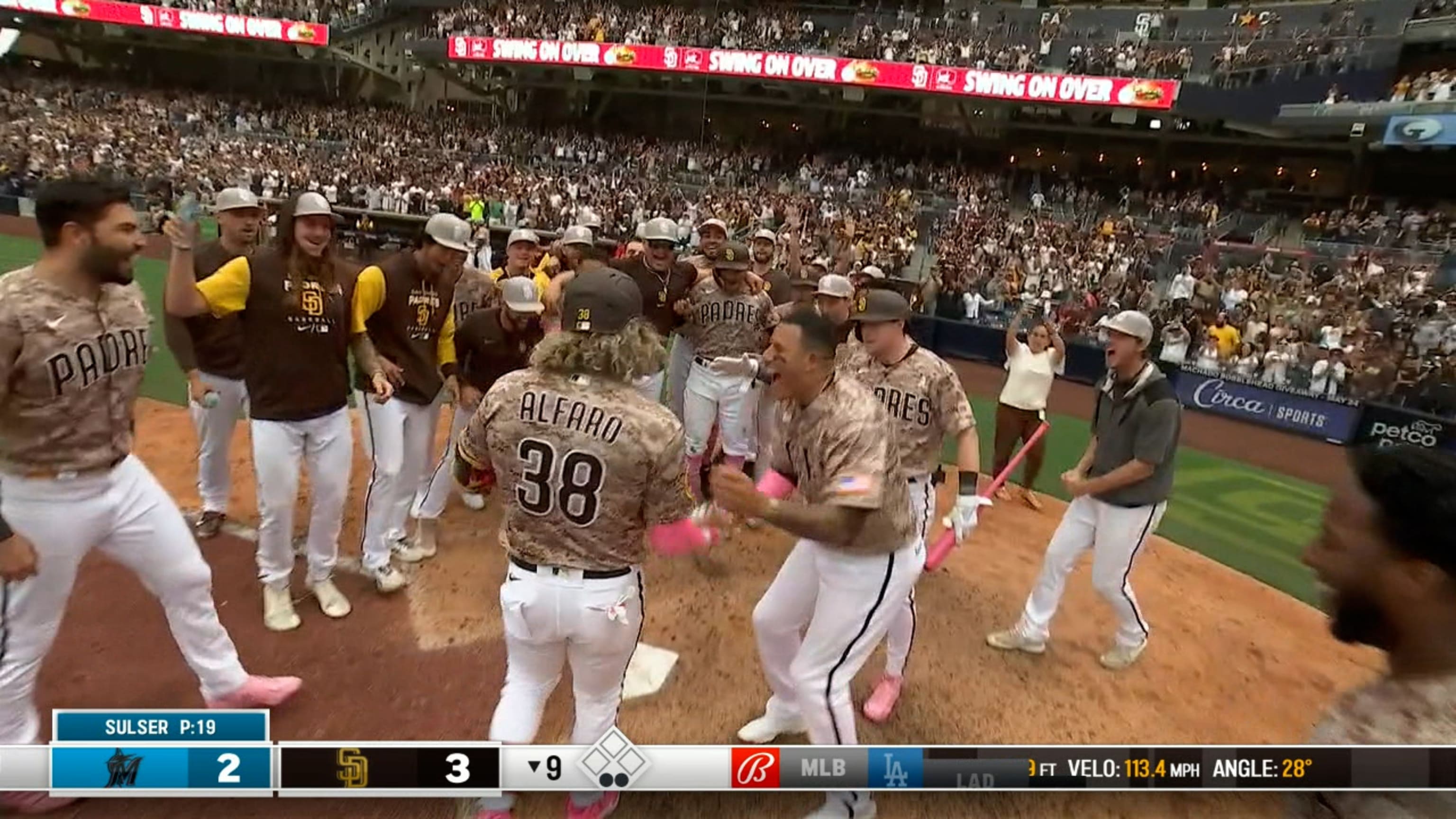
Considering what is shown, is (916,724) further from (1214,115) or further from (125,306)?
(1214,115)

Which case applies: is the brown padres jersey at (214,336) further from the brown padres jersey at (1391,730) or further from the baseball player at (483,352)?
the brown padres jersey at (1391,730)

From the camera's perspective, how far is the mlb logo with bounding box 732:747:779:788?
10.3 feet

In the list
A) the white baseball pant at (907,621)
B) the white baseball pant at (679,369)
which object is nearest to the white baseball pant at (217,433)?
the white baseball pant at (679,369)

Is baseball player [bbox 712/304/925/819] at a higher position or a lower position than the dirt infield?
higher

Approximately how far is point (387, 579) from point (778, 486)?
107 inches

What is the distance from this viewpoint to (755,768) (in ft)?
10.4

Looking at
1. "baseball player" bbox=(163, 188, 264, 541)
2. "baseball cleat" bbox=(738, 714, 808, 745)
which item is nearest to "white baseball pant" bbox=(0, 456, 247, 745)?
"baseball player" bbox=(163, 188, 264, 541)

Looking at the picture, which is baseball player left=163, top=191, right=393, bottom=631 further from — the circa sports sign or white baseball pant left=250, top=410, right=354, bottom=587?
the circa sports sign

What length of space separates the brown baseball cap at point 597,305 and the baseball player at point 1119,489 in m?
2.84

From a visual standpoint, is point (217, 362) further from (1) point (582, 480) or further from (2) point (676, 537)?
(2) point (676, 537)

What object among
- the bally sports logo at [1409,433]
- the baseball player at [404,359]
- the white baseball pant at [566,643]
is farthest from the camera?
the bally sports logo at [1409,433]

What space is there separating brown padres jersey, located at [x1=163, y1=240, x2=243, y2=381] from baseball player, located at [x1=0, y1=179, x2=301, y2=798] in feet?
5.50

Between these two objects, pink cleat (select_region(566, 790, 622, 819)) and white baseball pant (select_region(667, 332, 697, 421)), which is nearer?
pink cleat (select_region(566, 790, 622, 819))

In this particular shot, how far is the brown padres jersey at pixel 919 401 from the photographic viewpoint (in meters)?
4.20
